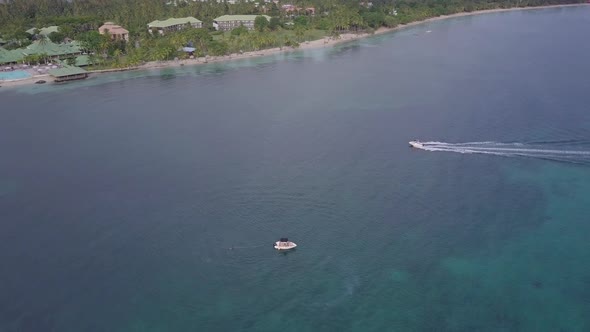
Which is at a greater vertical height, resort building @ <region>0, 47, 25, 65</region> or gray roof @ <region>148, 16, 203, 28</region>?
gray roof @ <region>148, 16, 203, 28</region>

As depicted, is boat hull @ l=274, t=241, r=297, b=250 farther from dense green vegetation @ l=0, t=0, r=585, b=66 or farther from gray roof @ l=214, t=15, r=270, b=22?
gray roof @ l=214, t=15, r=270, b=22

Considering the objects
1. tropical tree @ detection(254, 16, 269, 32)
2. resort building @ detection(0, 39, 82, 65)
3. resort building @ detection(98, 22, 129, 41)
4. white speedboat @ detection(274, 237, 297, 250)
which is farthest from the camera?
tropical tree @ detection(254, 16, 269, 32)

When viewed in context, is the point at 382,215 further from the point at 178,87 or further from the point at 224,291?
the point at 178,87

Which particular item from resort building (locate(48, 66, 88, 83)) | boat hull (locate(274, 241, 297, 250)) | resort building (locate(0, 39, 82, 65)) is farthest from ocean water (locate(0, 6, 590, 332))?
resort building (locate(0, 39, 82, 65))

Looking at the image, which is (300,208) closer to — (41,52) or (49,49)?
(41,52)

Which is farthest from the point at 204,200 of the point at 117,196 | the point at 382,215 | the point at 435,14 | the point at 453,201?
the point at 435,14

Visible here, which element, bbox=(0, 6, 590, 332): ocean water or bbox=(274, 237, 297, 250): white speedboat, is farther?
bbox=(274, 237, 297, 250): white speedboat

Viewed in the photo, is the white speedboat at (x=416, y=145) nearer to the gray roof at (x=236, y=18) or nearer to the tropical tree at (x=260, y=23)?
the tropical tree at (x=260, y=23)
